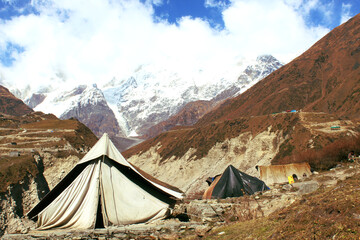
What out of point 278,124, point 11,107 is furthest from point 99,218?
point 11,107

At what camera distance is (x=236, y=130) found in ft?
261

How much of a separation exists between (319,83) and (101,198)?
383 feet

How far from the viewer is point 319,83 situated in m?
112

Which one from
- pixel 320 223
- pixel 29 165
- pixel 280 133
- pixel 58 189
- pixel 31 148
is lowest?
pixel 320 223

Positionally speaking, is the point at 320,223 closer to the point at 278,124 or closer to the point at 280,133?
the point at 280,133

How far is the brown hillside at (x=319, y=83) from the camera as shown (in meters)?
89.2

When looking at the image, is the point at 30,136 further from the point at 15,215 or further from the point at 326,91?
the point at 326,91

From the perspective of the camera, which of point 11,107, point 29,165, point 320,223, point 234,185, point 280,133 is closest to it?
point 320,223

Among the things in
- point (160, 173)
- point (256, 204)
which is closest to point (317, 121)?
point (160, 173)

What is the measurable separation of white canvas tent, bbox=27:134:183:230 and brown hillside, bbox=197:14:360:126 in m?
78.2

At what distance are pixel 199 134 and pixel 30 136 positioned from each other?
183 feet

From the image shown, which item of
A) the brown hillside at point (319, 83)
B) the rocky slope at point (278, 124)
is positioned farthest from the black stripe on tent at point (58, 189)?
the brown hillside at point (319, 83)

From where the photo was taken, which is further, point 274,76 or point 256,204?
point 274,76

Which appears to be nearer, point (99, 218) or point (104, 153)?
point (99, 218)
